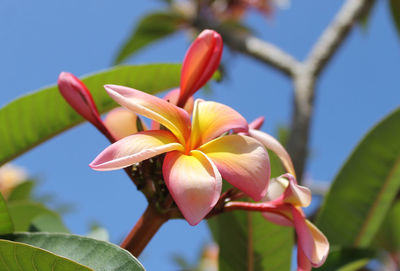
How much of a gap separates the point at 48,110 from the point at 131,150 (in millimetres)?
324

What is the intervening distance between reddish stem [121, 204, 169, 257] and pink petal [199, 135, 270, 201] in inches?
3.6

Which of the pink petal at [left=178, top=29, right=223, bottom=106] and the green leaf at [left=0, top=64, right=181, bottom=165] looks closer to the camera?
the pink petal at [left=178, top=29, right=223, bottom=106]

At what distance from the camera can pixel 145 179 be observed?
0.54 m

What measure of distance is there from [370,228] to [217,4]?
10.3 feet

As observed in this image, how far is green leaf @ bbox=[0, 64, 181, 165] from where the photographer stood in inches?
28.4

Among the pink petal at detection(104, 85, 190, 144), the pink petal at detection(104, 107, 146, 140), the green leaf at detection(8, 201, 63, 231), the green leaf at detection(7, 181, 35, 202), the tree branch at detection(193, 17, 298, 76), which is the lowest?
the green leaf at detection(7, 181, 35, 202)

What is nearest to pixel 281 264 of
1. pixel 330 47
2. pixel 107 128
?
pixel 107 128

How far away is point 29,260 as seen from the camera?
17.5 inches

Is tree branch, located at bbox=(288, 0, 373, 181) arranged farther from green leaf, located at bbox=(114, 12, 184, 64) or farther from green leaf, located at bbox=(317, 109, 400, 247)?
green leaf, located at bbox=(114, 12, 184, 64)

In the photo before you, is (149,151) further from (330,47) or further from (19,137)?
(330,47)

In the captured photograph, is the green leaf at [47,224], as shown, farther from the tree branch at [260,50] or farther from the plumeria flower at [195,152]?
the tree branch at [260,50]

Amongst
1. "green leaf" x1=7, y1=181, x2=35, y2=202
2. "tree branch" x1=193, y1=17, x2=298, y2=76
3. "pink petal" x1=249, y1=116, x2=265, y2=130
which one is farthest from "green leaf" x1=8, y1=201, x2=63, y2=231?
"tree branch" x1=193, y1=17, x2=298, y2=76

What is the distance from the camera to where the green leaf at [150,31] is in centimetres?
325

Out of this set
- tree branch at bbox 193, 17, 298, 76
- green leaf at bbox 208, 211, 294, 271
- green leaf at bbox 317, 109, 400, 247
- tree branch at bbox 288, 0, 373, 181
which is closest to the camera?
green leaf at bbox 208, 211, 294, 271
